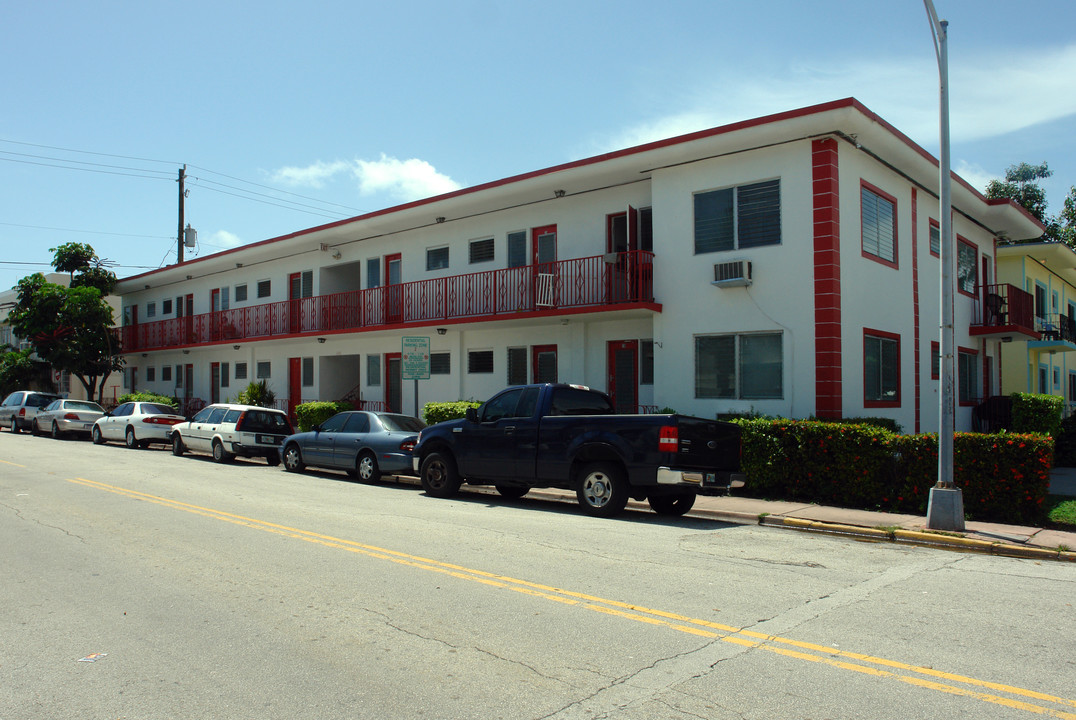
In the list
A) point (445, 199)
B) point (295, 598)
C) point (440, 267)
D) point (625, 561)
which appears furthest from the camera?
point (440, 267)

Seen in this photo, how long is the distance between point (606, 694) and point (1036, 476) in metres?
8.74

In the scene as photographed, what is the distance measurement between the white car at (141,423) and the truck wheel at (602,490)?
1603cm

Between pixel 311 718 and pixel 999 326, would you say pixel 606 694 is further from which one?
pixel 999 326

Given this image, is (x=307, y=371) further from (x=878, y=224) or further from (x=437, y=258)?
(x=878, y=224)

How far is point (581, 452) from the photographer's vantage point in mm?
11273

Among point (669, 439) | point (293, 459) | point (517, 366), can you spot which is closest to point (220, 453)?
point (293, 459)

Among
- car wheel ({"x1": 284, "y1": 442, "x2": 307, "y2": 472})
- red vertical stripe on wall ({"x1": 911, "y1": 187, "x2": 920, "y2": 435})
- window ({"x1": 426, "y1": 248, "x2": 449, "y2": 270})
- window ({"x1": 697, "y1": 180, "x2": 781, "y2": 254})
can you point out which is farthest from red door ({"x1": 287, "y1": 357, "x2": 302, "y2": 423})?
red vertical stripe on wall ({"x1": 911, "y1": 187, "x2": 920, "y2": 435})

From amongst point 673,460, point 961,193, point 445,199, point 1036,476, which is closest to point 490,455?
point 673,460

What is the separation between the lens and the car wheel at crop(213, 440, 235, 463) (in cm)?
1948

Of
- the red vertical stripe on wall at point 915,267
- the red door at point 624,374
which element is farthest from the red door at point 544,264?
the red vertical stripe on wall at point 915,267

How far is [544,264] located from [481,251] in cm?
407

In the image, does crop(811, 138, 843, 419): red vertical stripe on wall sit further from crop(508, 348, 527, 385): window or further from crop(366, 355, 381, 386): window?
crop(366, 355, 381, 386): window

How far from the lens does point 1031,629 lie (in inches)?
231

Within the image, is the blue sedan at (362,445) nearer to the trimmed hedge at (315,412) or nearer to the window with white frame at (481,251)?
the trimmed hedge at (315,412)
